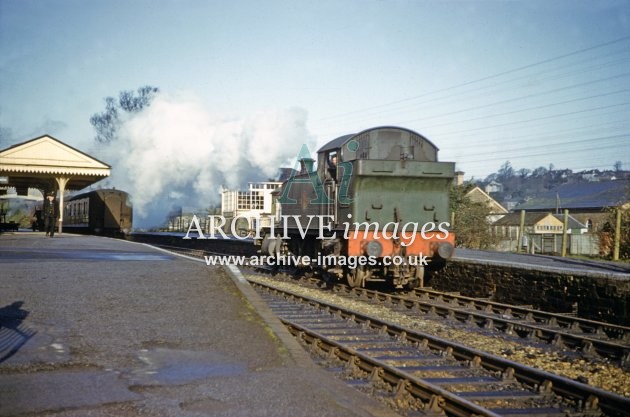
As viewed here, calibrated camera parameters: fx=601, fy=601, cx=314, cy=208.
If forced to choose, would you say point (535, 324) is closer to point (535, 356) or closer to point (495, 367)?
point (535, 356)

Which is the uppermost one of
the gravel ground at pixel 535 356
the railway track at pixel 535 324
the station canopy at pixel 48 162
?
the station canopy at pixel 48 162

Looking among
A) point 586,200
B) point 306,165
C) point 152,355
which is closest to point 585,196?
point 586,200

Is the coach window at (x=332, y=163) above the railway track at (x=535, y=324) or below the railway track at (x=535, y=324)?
above

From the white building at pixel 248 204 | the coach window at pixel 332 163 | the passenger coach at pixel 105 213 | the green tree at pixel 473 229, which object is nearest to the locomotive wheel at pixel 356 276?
the coach window at pixel 332 163

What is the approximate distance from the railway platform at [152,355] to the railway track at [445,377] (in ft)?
1.95

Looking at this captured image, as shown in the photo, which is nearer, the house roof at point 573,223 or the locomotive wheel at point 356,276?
the locomotive wheel at point 356,276

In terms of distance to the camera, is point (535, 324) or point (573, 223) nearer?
point (535, 324)

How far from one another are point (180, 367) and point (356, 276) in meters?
8.08

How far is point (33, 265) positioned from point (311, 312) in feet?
20.6

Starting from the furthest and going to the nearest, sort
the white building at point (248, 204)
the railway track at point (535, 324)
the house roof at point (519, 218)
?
the house roof at point (519, 218) → the white building at point (248, 204) → the railway track at point (535, 324)

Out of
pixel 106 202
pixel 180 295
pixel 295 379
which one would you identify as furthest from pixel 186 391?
pixel 106 202

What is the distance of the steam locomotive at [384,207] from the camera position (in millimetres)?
12906

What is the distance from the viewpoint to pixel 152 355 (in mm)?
6191

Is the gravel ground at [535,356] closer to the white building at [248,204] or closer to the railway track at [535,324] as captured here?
the railway track at [535,324]
